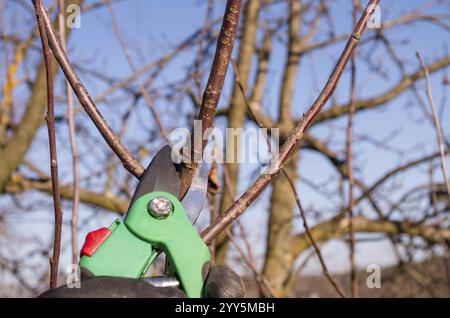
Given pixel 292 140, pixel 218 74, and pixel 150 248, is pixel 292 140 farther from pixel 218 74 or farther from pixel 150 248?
pixel 150 248

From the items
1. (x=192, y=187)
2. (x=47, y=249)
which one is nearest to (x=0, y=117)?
(x=47, y=249)

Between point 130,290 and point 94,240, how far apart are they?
0.44 ft

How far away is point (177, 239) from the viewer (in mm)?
814

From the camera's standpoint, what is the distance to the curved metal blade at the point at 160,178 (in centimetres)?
86

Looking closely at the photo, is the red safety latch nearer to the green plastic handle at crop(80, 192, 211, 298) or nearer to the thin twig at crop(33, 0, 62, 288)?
the green plastic handle at crop(80, 192, 211, 298)

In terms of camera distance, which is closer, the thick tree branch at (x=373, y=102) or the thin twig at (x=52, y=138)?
the thin twig at (x=52, y=138)

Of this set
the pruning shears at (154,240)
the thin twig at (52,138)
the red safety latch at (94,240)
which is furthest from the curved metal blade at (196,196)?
the thin twig at (52,138)

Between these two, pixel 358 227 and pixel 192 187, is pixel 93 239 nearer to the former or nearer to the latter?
pixel 192 187

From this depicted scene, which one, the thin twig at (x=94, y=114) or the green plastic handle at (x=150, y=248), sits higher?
the thin twig at (x=94, y=114)

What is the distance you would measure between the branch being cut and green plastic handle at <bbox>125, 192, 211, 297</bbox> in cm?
8

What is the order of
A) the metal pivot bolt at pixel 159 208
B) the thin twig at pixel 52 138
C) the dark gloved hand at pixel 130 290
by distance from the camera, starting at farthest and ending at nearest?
the thin twig at pixel 52 138 → the metal pivot bolt at pixel 159 208 → the dark gloved hand at pixel 130 290

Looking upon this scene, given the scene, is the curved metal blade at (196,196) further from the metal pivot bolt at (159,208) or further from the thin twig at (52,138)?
the thin twig at (52,138)

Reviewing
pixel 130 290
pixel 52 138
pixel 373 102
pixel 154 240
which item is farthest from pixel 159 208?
pixel 373 102
